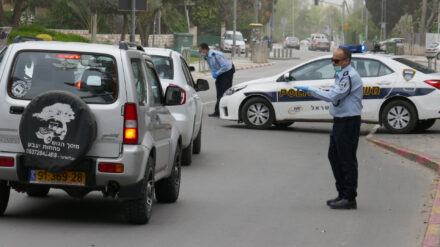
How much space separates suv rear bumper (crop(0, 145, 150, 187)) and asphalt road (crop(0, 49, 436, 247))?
464 millimetres

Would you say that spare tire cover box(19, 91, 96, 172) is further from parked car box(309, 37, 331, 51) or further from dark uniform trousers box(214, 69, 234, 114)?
parked car box(309, 37, 331, 51)

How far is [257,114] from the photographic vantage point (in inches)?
757

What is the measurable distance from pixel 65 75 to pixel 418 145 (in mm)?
9144

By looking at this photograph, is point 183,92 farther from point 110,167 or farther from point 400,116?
point 400,116

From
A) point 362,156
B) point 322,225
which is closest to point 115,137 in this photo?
point 322,225

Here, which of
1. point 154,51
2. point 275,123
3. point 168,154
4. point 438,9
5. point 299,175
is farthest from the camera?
point 438,9

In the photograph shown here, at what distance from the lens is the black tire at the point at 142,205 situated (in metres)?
8.34

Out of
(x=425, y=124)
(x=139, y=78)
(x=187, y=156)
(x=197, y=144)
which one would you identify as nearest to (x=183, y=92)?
(x=187, y=156)

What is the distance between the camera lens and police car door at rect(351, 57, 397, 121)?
17.9 metres

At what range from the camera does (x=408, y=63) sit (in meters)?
18.3

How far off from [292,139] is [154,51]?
4.81 metres

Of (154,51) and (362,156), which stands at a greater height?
(154,51)

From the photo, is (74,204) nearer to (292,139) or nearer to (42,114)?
(42,114)

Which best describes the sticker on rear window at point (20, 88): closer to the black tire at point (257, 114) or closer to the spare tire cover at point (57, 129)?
the spare tire cover at point (57, 129)
